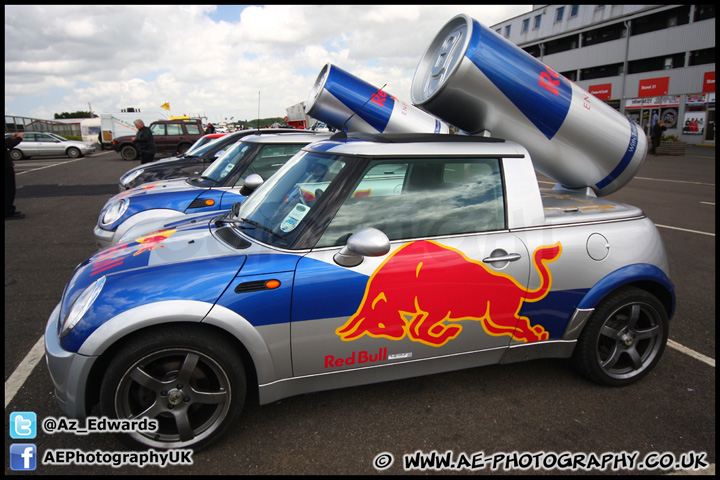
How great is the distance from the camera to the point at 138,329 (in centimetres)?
227

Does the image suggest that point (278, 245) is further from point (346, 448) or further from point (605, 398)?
point (605, 398)

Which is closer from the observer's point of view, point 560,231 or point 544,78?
point 560,231

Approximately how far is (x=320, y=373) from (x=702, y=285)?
15.5 ft

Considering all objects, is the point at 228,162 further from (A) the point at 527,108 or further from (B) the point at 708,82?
(B) the point at 708,82

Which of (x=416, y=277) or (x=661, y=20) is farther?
(x=661, y=20)

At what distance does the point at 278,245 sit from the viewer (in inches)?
102

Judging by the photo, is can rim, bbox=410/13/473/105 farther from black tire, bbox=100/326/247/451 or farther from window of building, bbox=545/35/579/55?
window of building, bbox=545/35/579/55

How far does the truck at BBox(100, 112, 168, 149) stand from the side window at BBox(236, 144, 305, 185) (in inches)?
1045

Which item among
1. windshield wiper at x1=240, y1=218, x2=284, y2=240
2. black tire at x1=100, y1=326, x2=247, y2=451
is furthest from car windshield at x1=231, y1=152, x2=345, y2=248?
black tire at x1=100, y1=326, x2=247, y2=451

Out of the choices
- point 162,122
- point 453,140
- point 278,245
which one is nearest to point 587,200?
point 453,140

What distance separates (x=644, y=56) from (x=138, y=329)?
41308 millimetres

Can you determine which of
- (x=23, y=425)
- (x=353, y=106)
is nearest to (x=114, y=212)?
(x=23, y=425)

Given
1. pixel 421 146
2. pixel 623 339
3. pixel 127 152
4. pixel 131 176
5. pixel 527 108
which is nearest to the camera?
pixel 421 146

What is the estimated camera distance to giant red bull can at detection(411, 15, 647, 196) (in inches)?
123
